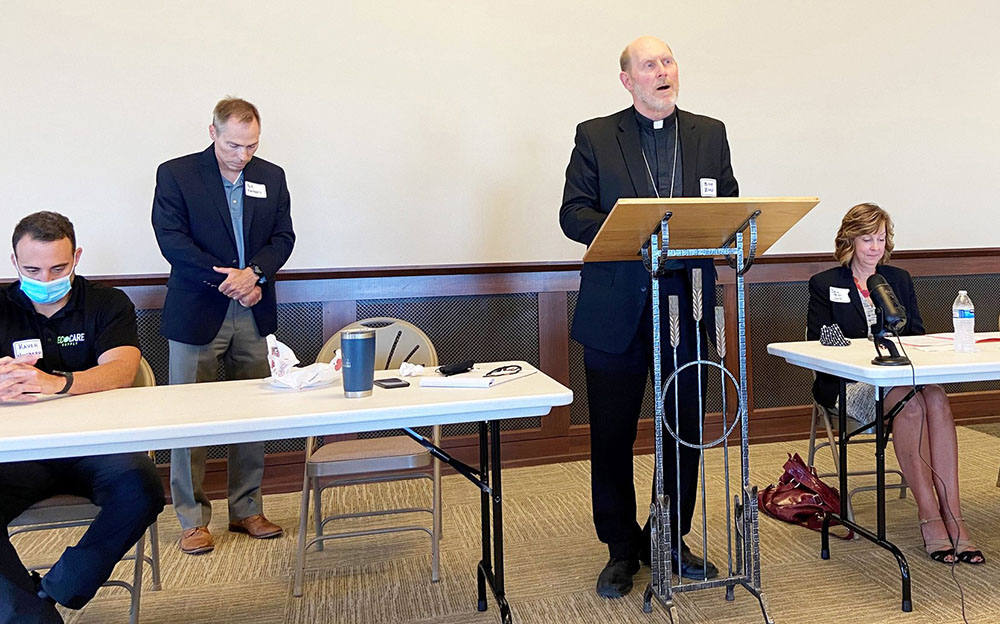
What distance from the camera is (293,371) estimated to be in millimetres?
1934

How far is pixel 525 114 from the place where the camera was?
3.95 metres

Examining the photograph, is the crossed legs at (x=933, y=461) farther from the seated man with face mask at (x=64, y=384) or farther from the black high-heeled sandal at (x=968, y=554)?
the seated man with face mask at (x=64, y=384)

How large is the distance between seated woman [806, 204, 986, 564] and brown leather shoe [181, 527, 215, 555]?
8.02 ft

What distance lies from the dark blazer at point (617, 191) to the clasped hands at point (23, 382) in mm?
1459

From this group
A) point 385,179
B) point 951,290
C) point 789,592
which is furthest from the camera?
point 951,290

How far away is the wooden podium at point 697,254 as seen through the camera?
187cm

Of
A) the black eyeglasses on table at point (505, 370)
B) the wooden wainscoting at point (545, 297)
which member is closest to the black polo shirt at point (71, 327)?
the black eyeglasses on table at point (505, 370)

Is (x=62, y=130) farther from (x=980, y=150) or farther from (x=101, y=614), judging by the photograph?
(x=980, y=150)

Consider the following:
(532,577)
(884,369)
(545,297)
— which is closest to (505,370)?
(532,577)

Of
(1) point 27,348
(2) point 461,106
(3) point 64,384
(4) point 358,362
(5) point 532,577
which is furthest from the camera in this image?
(2) point 461,106

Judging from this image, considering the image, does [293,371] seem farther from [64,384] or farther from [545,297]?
[545,297]

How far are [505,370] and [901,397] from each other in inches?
62.6

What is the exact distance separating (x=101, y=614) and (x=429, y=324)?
75.8 inches

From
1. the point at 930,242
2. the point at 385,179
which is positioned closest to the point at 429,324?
the point at 385,179
